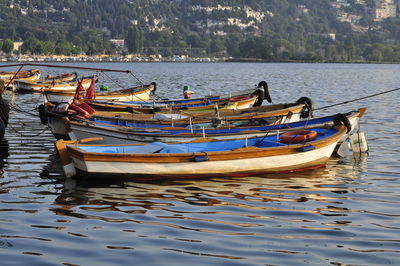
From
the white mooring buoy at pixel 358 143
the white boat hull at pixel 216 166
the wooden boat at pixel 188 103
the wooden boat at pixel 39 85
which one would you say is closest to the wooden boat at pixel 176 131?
the white mooring buoy at pixel 358 143

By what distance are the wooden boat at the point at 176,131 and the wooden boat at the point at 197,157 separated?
0.97 metres

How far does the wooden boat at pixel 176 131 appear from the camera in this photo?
841 inches

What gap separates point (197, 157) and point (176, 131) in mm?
4336

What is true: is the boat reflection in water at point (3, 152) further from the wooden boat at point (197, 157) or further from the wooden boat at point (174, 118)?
the wooden boat at point (197, 157)

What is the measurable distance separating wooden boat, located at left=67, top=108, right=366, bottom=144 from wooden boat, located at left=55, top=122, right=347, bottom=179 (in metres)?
0.97

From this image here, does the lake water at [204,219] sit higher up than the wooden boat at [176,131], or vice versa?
the wooden boat at [176,131]

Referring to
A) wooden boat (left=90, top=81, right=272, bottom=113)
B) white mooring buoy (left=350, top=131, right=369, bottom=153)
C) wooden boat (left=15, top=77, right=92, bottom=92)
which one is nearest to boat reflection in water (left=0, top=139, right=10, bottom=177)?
wooden boat (left=90, top=81, right=272, bottom=113)

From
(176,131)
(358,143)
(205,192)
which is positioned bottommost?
(205,192)

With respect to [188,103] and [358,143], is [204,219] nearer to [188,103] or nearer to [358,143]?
[358,143]

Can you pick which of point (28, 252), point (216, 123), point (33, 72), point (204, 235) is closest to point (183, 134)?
point (216, 123)

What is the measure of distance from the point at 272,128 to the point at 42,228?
32.2ft

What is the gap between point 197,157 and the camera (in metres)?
18.6

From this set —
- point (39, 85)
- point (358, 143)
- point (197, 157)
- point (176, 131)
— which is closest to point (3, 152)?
point (176, 131)

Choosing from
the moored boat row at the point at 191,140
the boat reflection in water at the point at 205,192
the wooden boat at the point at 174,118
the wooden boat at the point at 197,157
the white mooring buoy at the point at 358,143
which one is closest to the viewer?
the boat reflection in water at the point at 205,192
